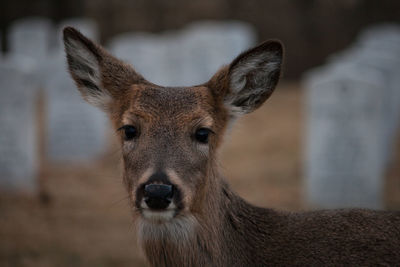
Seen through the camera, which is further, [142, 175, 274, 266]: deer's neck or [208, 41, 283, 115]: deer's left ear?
[208, 41, 283, 115]: deer's left ear

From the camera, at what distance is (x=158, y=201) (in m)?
3.89

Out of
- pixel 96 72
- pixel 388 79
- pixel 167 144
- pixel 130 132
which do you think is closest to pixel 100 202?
pixel 96 72

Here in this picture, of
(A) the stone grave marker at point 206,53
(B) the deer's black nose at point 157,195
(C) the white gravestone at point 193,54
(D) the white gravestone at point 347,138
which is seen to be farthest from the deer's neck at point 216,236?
(A) the stone grave marker at point 206,53

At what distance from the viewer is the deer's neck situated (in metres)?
4.31

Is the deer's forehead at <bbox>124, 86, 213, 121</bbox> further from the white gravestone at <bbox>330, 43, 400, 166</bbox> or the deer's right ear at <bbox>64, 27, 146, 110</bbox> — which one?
the white gravestone at <bbox>330, 43, 400, 166</bbox>

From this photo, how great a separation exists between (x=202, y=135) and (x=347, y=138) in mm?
5940

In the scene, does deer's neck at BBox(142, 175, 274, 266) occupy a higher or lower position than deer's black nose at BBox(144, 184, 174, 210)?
lower

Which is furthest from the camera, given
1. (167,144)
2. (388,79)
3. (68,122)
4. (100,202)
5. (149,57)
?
(149,57)

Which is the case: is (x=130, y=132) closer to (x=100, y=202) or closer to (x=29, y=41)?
(x=100, y=202)

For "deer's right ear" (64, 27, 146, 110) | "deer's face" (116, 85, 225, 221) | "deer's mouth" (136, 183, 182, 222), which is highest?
"deer's right ear" (64, 27, 146, 110)

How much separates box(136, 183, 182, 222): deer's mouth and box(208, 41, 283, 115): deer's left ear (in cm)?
121

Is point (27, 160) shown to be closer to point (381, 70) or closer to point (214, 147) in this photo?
point (214, 147)

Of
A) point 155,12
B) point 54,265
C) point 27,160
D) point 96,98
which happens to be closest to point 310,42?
point 155,12

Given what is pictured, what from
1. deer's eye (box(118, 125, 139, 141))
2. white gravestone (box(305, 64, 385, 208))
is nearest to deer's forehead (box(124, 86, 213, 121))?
deer's eye (box(118, 125, 139, 141))
